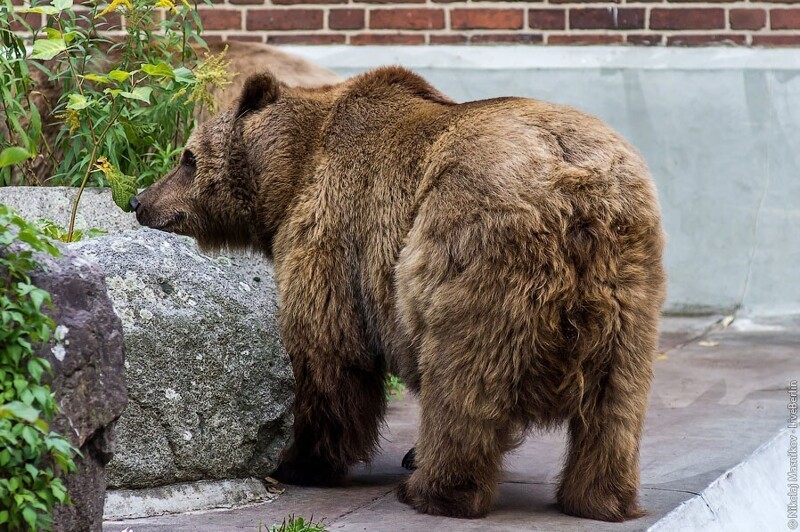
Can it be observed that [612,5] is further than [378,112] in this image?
Yes

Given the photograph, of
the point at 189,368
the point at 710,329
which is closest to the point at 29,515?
the point at 189,368

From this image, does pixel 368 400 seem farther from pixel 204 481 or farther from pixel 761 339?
pixel 761 339

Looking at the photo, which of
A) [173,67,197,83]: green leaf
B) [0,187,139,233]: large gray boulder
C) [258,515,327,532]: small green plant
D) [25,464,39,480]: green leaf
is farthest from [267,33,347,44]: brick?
[25,464,39,480]: green leaf

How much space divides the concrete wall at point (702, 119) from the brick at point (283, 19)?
19 centimetres

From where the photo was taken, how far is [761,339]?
329 inches

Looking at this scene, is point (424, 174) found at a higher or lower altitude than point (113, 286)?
higher

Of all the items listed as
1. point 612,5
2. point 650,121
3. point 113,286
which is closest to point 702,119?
point 650,121

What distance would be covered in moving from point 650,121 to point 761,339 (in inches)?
76.9

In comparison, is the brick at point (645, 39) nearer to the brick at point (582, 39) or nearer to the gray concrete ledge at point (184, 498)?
the brick at point (582, 39)

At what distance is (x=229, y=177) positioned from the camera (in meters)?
5.07

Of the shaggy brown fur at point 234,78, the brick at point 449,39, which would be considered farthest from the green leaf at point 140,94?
the brick at point 449,39

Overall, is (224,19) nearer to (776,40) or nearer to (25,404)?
(776,40)

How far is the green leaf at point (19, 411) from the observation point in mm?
2770

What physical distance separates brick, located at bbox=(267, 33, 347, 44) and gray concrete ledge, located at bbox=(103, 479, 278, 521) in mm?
4940
